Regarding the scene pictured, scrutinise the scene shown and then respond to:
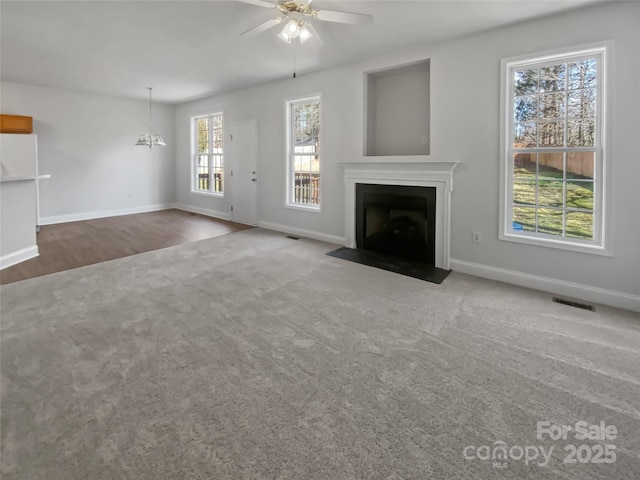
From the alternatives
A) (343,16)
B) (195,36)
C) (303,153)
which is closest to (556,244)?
(343,16)

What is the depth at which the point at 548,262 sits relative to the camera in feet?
11.7

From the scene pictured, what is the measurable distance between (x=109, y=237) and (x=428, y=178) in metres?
5.31

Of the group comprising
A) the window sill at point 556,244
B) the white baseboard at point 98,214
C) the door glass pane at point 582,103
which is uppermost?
the door glass pane at point 582,103

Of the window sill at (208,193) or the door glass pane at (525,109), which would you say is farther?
the window sill at (208,193)

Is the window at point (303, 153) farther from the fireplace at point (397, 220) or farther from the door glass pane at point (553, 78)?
the door glass pane at point (553, 78)

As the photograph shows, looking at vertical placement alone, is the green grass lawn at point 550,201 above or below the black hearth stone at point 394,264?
above

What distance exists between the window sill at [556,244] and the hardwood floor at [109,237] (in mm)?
4665

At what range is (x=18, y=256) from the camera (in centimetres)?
429

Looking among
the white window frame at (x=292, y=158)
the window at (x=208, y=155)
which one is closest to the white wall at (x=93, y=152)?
the window at (x=208, y=155)

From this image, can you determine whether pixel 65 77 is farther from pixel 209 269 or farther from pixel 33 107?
pixel 209 269

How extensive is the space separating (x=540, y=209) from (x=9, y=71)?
8.14 meters

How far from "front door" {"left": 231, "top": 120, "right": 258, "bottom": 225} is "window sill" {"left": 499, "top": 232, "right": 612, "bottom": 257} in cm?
470

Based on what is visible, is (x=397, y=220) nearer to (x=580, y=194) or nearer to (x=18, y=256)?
(x=580, y=194)

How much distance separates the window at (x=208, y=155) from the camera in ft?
25.9
